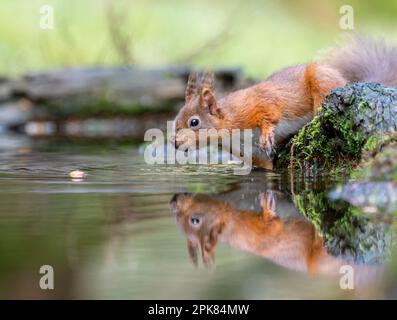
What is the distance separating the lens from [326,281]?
280cm

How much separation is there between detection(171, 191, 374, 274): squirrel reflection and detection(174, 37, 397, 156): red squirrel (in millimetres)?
1812

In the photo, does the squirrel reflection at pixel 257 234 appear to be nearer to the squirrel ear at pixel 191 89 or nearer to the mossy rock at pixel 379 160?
the mossy rock at pixel 379 160

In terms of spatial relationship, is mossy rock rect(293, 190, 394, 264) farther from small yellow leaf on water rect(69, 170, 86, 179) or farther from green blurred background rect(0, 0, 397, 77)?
green blurred background rect(0, 0, 397, 77)

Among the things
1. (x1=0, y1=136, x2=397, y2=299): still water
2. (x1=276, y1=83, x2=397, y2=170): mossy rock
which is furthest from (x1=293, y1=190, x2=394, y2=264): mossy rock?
(x1=276, y1=83, x2=397, y2=170): mossy rock

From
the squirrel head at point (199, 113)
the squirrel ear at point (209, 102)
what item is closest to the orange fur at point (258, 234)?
the squirrel head at point (199, 113)

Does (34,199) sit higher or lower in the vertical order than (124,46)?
lower

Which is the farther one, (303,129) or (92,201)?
(303,129)

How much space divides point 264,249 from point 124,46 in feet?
33.0

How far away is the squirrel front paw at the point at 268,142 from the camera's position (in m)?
5.81

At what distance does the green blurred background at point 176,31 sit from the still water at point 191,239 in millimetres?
8206

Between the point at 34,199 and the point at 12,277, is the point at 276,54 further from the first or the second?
the point at 12,277

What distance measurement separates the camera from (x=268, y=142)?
19.2 ft

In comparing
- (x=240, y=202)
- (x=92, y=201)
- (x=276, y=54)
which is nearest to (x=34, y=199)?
(x=92, y=201)

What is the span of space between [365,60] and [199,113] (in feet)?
4.40
